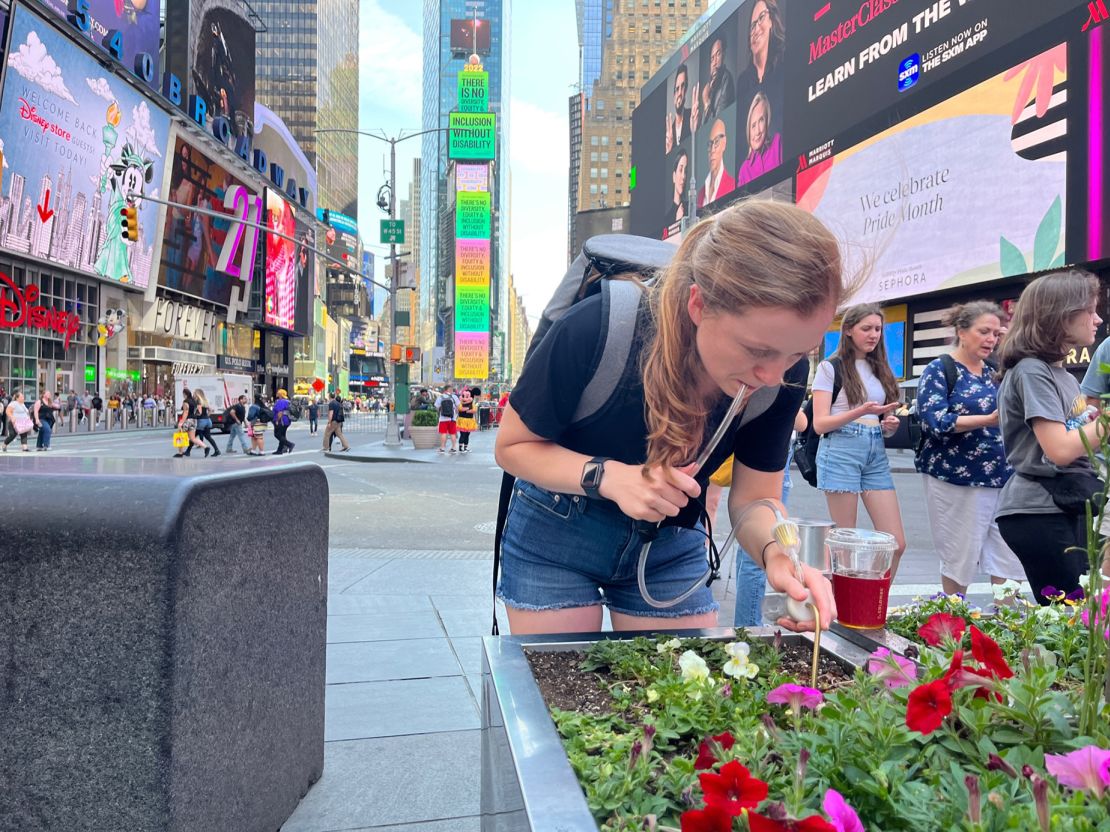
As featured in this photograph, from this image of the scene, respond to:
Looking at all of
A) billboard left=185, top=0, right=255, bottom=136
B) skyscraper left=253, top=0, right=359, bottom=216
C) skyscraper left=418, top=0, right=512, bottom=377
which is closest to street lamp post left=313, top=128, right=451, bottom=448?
billboard left=185, top=0, right=255, bottom=136

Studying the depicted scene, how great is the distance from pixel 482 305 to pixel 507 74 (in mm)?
89176

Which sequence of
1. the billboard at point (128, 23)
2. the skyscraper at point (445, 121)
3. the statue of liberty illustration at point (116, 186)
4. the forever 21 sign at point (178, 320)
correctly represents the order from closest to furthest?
the billboard at point (128, 23)
the statue of liberty illustration at point (116, 186)
the forever 21 sign at point (178, 320)
the skyscraper at point (445, 121)

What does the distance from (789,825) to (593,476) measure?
985mm

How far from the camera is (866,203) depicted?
2270 centimetres

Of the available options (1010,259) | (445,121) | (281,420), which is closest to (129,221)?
(281,420)

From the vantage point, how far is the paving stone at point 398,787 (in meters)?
2.56

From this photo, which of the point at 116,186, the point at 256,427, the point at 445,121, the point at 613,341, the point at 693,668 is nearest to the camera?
the point at 693,668

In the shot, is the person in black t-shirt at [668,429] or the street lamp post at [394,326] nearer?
the person in black t-shirt at [668,429]

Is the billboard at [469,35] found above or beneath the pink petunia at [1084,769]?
above

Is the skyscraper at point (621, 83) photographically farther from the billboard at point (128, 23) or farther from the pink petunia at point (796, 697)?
the pink petunia at point (796, 697)

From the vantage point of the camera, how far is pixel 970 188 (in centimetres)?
1827

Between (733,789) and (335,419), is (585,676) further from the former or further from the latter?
(335,419)

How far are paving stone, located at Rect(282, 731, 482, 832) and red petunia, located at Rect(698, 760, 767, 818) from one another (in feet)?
6.18

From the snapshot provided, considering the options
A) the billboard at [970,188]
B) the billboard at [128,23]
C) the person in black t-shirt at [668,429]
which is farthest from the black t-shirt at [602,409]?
the billboard at [128,23]
